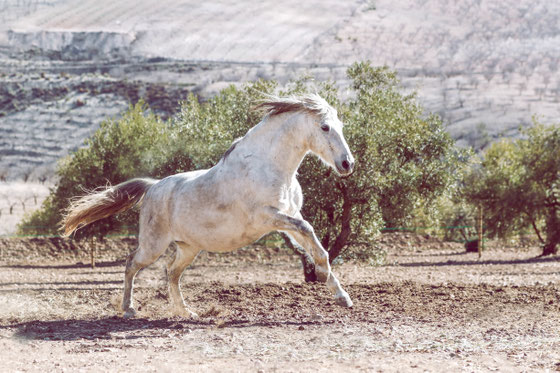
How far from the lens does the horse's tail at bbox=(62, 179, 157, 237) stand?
1029 cm

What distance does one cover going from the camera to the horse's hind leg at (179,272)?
9.63m

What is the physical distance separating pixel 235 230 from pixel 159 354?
2.19 metres

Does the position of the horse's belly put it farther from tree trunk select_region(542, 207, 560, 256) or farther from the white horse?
tree trunk select_region(542, 207, 560, 256)

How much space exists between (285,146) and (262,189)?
2.05 ft

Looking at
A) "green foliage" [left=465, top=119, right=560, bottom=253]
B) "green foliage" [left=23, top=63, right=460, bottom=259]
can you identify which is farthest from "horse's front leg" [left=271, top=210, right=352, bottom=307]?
"green foliage" [left=465, top=119, right=560, bottom=253]

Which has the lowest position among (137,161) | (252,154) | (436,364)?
(137,161)

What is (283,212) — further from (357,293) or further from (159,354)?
(357,293)

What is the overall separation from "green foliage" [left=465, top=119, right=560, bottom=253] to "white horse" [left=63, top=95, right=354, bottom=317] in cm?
2099

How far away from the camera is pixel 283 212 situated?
8.18 meters

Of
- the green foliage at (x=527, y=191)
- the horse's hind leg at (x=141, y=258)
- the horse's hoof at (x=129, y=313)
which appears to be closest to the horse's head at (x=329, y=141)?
the horse's hind leg at (x=141, y=258)

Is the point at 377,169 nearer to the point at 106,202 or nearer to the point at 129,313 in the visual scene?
the point at 106,202

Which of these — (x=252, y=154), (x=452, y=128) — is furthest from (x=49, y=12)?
(x=252, y=154)

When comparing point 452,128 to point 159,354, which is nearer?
point 159,354

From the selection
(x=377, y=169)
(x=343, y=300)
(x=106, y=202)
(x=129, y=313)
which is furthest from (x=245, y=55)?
(x=343, y=300)
